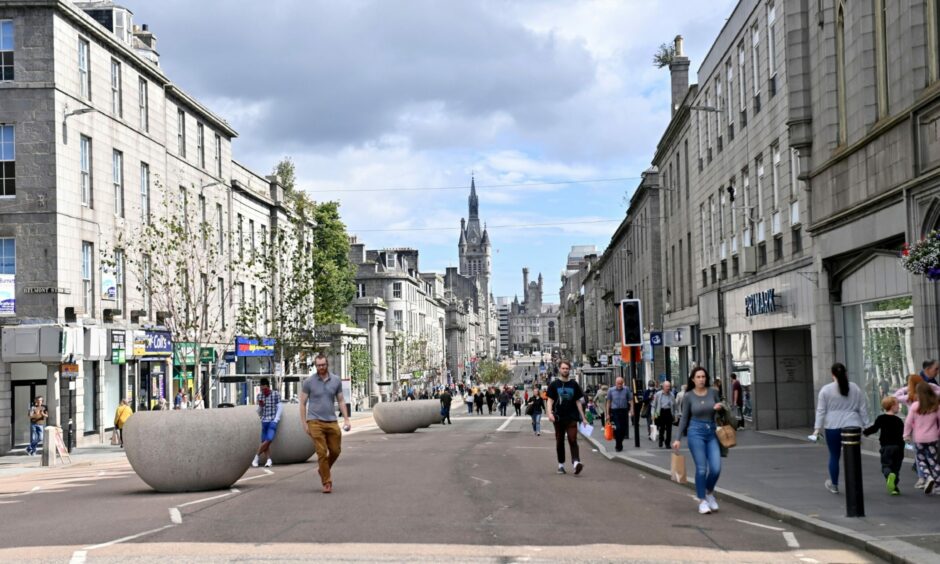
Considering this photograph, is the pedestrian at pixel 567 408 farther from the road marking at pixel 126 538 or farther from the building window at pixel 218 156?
the building window at pixel 218 156

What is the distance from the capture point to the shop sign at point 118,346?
131ft

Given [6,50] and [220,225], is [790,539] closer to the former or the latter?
[6,50]

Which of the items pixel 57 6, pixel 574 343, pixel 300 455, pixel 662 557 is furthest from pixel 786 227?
pixel 574 343

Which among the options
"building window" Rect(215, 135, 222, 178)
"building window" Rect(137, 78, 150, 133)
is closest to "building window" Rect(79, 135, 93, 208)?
"building window" Rect(137, 78, 150, 133)

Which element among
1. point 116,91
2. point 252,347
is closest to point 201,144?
point 252,347

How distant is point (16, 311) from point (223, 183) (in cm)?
1780

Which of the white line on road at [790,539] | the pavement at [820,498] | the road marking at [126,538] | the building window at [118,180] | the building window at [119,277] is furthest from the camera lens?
the building window at [118,180]

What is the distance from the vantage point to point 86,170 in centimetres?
3966

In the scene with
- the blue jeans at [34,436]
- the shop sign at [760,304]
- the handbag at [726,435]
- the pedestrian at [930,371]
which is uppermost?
the shop sign at [760,304]

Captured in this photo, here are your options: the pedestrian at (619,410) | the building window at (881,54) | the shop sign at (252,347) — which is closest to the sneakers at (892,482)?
the building window at (881,54)

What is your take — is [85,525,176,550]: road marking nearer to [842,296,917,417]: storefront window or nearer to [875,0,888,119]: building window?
[842,296,917,417]: storefront window

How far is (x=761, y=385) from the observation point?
107ft

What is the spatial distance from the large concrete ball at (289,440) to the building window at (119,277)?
21.6 meters

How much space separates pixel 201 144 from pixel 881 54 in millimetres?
38224
